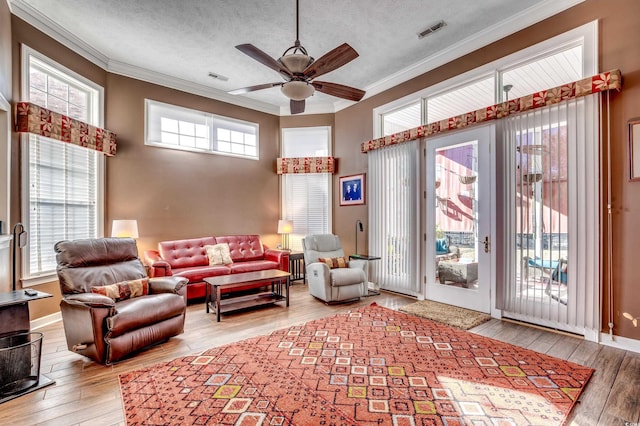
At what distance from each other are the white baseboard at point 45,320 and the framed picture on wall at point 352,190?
4.47 m

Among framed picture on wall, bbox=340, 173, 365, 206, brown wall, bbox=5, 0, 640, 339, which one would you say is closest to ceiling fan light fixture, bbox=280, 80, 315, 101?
brown wall, bbox=5, 0, 640, 339

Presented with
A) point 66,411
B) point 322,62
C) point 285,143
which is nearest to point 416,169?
point 322,62

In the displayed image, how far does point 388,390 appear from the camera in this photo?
2.15 meters

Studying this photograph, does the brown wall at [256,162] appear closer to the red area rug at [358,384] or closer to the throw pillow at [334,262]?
the throw pillow at [334,262]

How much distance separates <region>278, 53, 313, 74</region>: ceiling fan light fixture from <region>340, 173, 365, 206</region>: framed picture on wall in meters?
2.90

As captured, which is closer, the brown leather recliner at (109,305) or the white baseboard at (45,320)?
the brown leather recliner at (109,305)

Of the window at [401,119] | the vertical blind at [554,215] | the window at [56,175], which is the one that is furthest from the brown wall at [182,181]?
the vertical blind at [554,215]

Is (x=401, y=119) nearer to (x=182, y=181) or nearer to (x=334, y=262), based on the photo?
(x=334, y=262)

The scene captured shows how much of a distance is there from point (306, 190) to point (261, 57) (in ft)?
11.9

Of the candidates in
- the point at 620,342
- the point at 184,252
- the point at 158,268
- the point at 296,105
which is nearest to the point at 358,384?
the point at 620,342

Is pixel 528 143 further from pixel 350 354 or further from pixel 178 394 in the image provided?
pixel 178 394

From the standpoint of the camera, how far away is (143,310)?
8.91 ft

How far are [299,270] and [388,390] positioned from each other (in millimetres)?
3977

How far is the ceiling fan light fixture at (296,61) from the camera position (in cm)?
270
